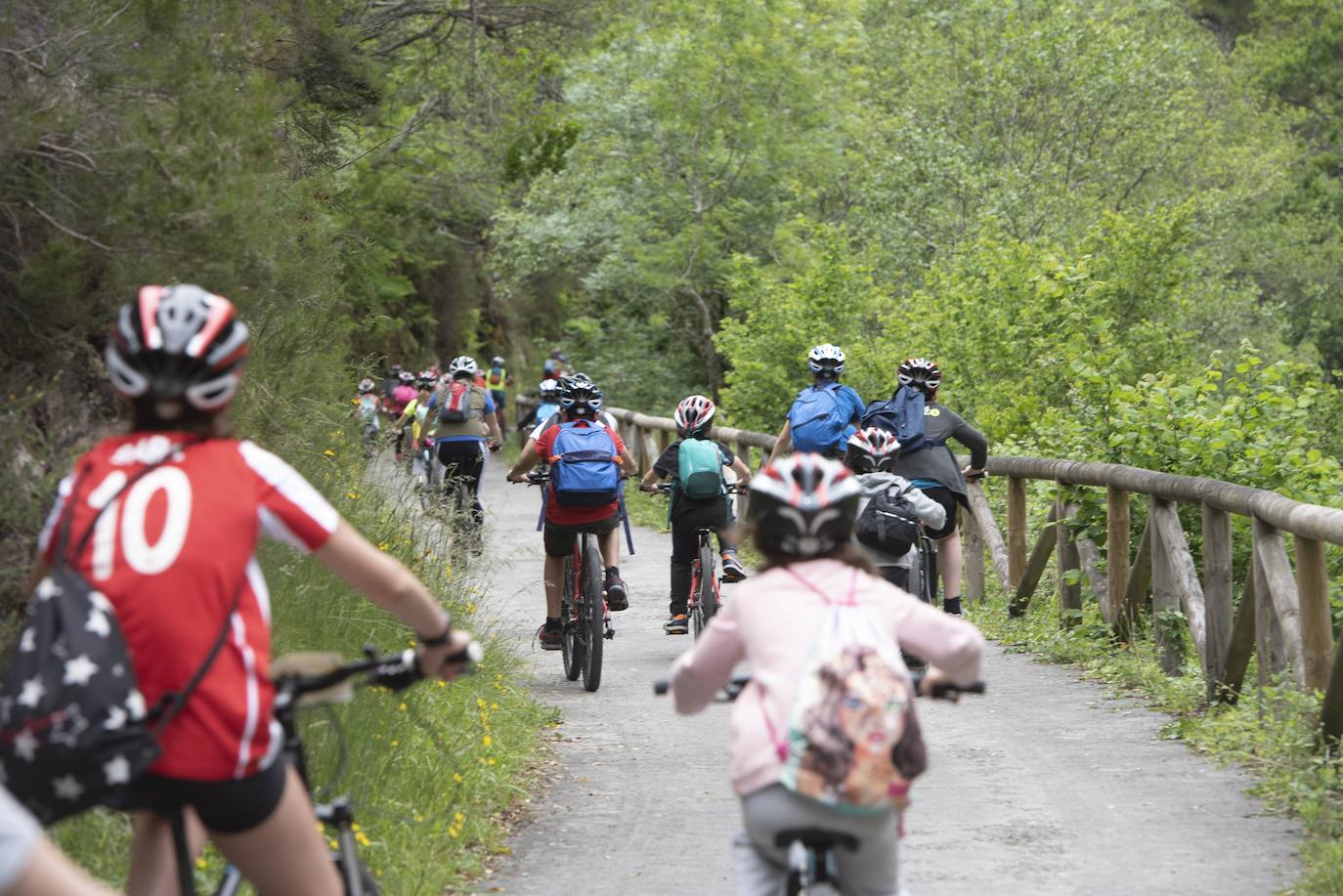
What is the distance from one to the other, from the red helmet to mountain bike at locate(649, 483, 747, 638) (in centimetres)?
874

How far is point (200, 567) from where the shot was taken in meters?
3.43

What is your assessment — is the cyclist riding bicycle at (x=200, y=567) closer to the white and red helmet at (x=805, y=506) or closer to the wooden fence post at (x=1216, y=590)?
the white and red helmet at (x=805, y=506)

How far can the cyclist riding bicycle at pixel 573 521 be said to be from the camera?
1155cm

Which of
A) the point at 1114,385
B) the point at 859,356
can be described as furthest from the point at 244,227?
the point at 859,356

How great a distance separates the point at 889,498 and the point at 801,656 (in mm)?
6605

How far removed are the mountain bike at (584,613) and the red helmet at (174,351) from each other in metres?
7.57

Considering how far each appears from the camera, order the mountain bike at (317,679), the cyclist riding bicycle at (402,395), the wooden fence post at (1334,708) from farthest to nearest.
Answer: the cyclist riding bicycle at (402,395) → the wooden fence post at (1334,708) → the mountain bike at (317,679)

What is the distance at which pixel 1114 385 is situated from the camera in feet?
42.2

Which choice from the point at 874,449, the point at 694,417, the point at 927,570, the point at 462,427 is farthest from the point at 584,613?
the point at 462,427

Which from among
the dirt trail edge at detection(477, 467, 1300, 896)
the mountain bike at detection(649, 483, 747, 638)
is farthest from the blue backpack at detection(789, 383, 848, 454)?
the dirt trail edge at detection(477, 467, 1300, 896)

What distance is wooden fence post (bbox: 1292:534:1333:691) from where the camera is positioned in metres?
8.08

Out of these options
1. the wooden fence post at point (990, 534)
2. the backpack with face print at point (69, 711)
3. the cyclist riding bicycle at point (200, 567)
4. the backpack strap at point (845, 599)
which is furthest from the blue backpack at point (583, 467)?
the backpack with face print at point (69, 711)

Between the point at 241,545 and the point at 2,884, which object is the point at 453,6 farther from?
the point at 2,884

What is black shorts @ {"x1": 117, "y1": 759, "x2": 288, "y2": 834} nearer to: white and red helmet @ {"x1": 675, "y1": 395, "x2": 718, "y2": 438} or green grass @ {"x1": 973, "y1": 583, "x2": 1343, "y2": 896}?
green grass @ {"x1": 973, "y1": 583, "x2": 1343, "y2": 896}
